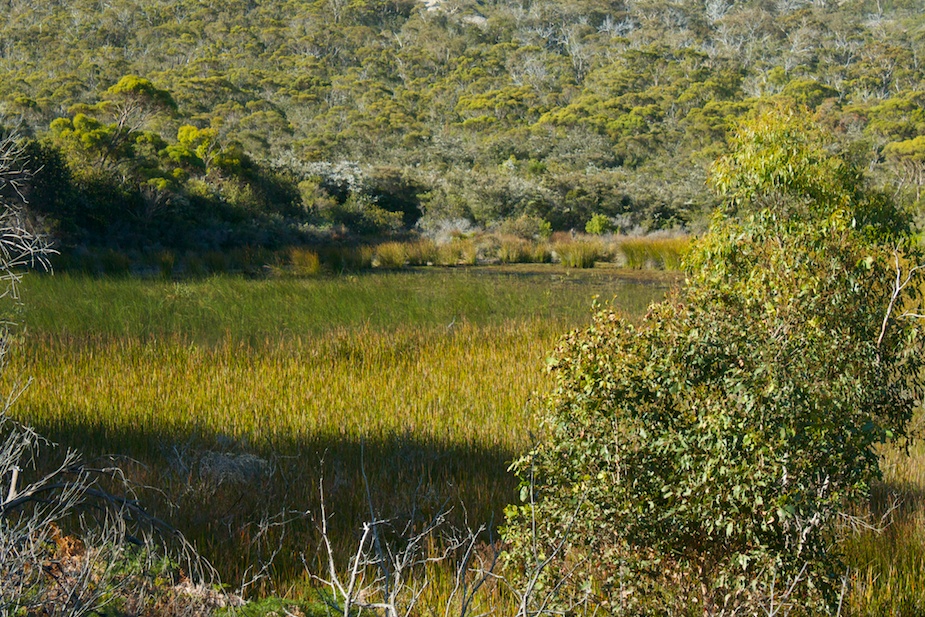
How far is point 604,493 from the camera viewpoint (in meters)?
3.29

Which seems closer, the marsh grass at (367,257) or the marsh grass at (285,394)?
the marsh grass at (285,394)

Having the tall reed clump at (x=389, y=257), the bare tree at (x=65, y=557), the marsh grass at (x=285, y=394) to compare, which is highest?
the bare tree at (x=65, y=557)

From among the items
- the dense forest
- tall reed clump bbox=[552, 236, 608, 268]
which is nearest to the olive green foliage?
the dense forest

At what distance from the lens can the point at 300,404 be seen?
24.6 feet

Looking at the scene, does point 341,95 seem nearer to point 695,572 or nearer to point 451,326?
point 451,326

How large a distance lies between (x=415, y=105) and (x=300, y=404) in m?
56.2

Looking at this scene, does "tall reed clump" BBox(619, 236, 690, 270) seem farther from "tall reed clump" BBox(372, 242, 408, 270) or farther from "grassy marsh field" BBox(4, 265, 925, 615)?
"grassy marsh field" BBox(4, 265, 925, 615)

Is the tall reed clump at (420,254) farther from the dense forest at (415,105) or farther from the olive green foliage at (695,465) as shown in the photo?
the olive green foliage at (695,465)

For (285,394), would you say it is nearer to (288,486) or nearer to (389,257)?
(288,486)

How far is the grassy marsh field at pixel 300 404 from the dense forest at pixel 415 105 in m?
3.74

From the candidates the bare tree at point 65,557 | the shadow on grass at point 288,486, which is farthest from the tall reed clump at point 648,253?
the bare tree at point 65,557

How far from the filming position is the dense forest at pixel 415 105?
74.0 ft

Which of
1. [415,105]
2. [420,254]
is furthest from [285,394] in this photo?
[415,105]

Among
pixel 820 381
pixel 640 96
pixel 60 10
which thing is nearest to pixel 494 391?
pixel 820 381
